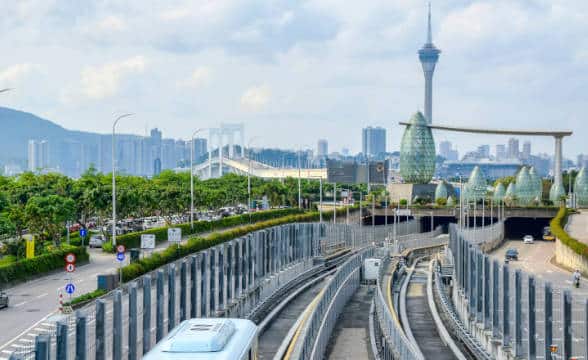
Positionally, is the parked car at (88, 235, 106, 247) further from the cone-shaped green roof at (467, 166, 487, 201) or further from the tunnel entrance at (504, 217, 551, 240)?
the cone-shaped green roof at (467, 166, 487, 201)

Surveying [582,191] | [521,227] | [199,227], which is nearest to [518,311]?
[199,227]

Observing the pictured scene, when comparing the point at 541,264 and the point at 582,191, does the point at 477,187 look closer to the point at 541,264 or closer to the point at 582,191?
the point at 582,191

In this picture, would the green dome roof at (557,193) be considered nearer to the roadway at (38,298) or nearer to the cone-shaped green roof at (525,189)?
the cone-shaped green roof at (525,189)

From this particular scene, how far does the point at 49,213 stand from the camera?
180 ft

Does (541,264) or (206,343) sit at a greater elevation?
(206,343)

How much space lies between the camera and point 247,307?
35844mm

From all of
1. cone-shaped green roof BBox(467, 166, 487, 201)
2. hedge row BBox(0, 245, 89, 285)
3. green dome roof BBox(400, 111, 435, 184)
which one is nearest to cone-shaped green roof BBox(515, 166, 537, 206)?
cone-shaped green roof BBox(467, 166, 487, 201)

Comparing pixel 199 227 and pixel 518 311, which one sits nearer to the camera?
pixel 518 311

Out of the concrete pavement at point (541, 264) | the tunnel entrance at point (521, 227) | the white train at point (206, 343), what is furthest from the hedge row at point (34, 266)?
the tunnel entrance at point (521, 227)

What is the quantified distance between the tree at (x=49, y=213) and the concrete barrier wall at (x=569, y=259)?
32.6 m

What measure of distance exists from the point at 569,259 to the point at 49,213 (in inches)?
1458

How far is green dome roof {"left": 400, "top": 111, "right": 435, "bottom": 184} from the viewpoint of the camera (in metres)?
155

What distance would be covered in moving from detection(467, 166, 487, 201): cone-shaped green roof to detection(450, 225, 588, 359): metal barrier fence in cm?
11520

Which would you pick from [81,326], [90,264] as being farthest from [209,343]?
[90,264]
